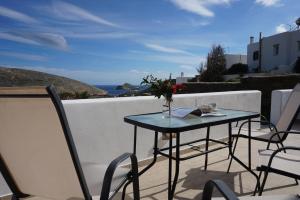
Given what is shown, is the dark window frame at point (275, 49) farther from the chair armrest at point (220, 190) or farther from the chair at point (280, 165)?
the chair armrest at point (220, 190)

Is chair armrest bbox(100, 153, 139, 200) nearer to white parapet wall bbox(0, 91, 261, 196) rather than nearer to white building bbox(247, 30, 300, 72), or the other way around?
white parapet wall bbox(0, 91, 261, 196)

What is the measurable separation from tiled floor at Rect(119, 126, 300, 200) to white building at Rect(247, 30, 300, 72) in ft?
75.8

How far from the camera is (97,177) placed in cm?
205

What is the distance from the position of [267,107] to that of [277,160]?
844cm

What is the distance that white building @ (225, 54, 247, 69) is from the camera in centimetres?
3275

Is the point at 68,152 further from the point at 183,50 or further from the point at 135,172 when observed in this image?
the point at 183,50

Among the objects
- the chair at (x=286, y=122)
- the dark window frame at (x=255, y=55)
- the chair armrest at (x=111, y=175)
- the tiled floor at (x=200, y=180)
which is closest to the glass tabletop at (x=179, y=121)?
the chair at (x=286, y=122)

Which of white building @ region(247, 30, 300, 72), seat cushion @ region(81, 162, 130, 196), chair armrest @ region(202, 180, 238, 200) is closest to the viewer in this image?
chair armrest @ region(202, 180, 238, 200)

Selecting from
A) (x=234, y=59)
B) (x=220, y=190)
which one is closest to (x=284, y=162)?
(x=220, y=190)

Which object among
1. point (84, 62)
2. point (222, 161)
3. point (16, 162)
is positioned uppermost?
point (84, 62)

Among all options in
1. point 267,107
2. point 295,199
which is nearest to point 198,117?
point 295,199

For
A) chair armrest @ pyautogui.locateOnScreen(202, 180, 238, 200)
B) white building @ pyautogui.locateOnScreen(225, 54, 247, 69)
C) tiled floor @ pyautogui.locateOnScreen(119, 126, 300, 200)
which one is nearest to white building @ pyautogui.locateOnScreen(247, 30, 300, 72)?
white building @ pyautogui.locateOnScreen(225, 54, 247, 69)

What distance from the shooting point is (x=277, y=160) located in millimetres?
2469

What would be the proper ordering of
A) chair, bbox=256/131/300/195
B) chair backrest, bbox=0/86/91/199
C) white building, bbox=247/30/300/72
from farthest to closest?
white building, bbox=247/30/300/72
chair, bbox=256/131/300/195
chair backrest, bbox=0/86/91/199
